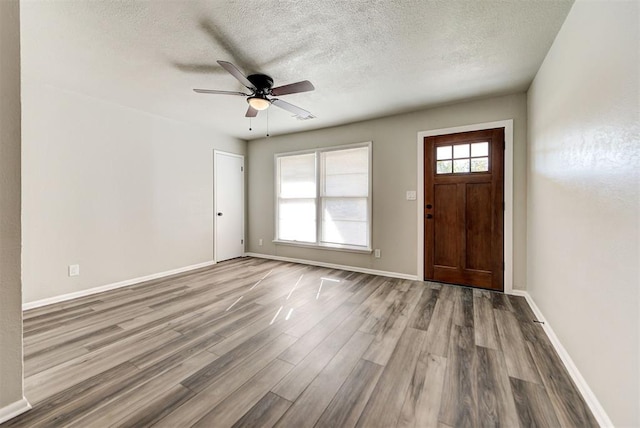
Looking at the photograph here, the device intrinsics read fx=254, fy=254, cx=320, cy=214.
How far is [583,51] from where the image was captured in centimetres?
162

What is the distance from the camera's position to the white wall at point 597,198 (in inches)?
44.7

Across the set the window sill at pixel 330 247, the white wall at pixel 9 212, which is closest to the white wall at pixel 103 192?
the window sill at pixel 330 247

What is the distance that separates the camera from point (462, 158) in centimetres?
350

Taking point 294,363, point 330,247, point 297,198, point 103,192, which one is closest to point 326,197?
point 297,198

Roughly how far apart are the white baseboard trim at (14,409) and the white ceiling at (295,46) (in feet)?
8.17

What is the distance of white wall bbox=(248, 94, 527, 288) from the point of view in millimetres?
3199

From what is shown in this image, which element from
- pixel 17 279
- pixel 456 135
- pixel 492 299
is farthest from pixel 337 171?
pixel 17 279

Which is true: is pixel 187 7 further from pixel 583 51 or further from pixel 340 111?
pixel 583 51

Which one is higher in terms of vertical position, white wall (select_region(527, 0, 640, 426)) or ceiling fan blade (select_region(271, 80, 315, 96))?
ceiling fan blade (select_region(271, 80, 315, 96))

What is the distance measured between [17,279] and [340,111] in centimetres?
364

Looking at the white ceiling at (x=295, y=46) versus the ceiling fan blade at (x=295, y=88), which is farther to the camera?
the ceiling fan blade at (x=295, y=88)

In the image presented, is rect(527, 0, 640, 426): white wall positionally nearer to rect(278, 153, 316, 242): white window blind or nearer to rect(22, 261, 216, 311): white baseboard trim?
rect(278, 153, 316, 242): white window blind

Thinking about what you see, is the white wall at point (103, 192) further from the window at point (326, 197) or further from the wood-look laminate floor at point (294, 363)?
the window at point (326, 197)

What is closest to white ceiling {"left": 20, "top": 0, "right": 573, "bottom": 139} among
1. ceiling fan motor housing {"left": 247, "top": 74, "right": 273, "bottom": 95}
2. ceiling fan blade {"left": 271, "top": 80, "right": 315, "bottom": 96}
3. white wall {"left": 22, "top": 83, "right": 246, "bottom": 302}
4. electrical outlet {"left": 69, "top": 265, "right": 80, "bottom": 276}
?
ceiling fan motor housing {"left": 247, "top": 74, "right": 273, "bottom": 95}
